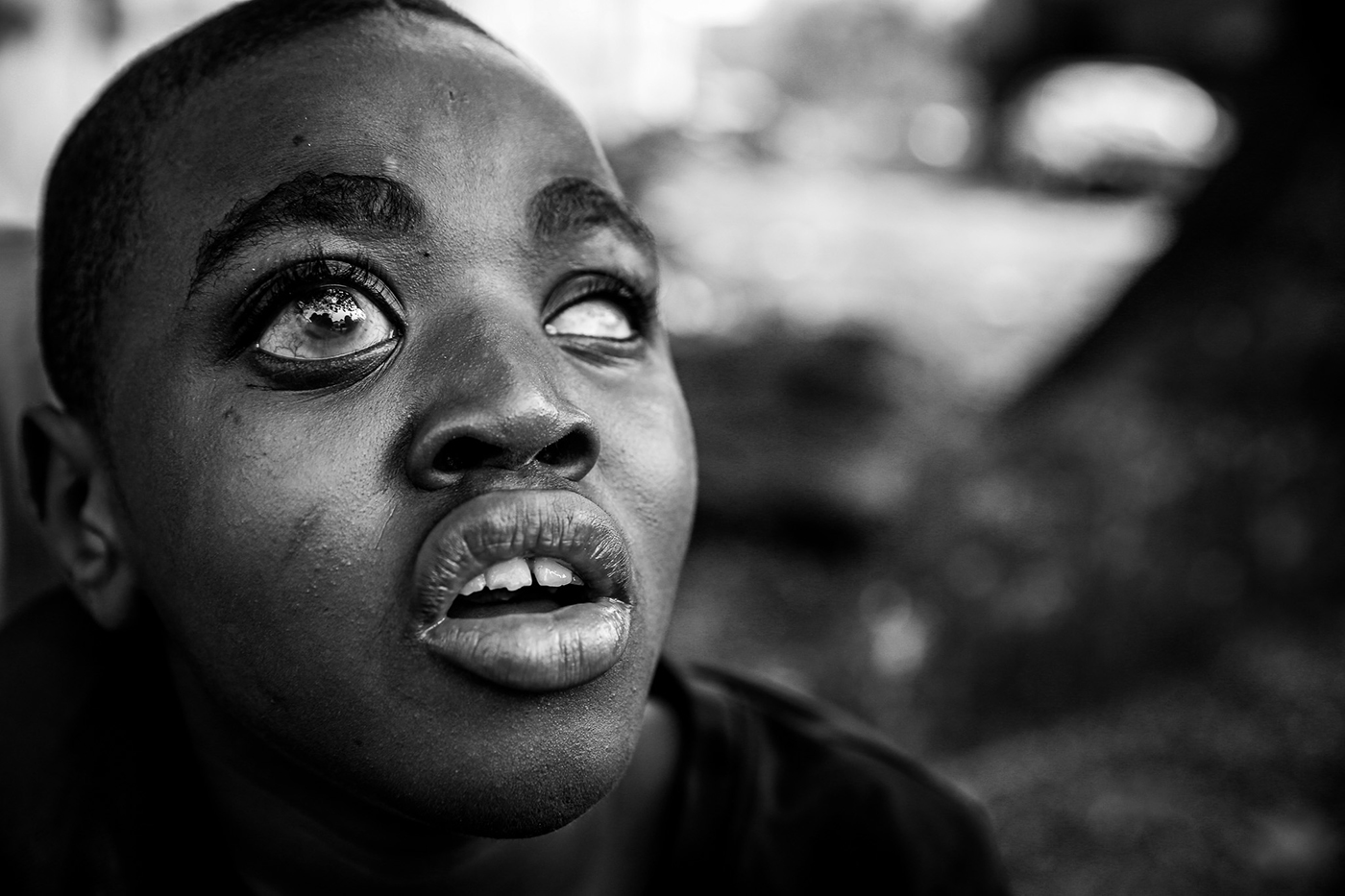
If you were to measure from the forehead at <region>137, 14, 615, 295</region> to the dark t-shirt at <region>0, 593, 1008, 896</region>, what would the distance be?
0.66 meters

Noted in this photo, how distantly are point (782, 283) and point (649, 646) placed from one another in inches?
245

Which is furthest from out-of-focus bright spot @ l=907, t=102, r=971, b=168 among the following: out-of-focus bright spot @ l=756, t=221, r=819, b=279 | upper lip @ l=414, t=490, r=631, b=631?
upper lip @ l=414, t=490, r=631, b=631

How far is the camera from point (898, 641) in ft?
11.1

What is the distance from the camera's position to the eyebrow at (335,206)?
134 cm

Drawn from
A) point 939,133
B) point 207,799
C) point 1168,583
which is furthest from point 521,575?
point 939,133

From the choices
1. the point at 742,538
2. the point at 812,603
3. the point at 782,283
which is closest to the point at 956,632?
the point at 812,603

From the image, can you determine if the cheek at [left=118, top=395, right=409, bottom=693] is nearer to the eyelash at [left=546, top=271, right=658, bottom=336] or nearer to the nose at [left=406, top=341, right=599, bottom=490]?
the nose at [left=406, top=341, right=599, bottom=490]

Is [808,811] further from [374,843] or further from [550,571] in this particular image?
[550,571]

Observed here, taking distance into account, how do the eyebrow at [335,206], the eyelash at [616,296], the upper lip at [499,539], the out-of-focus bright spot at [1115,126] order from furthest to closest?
the out-of-focus bright spot at [1115,126] < the eyelash at [616,296] < the eyebrow at [335,206] < the upper lip at [499,539]

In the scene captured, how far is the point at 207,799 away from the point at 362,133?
92cm

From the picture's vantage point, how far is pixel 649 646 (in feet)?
4.52

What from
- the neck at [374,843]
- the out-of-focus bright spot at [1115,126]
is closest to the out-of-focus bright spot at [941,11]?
the out-of-focus bright spot at [1115,126]

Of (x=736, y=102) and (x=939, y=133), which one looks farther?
(x=736, y=102)

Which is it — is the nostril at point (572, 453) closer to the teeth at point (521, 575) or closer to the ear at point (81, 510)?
the teeth at point (521, 575)
